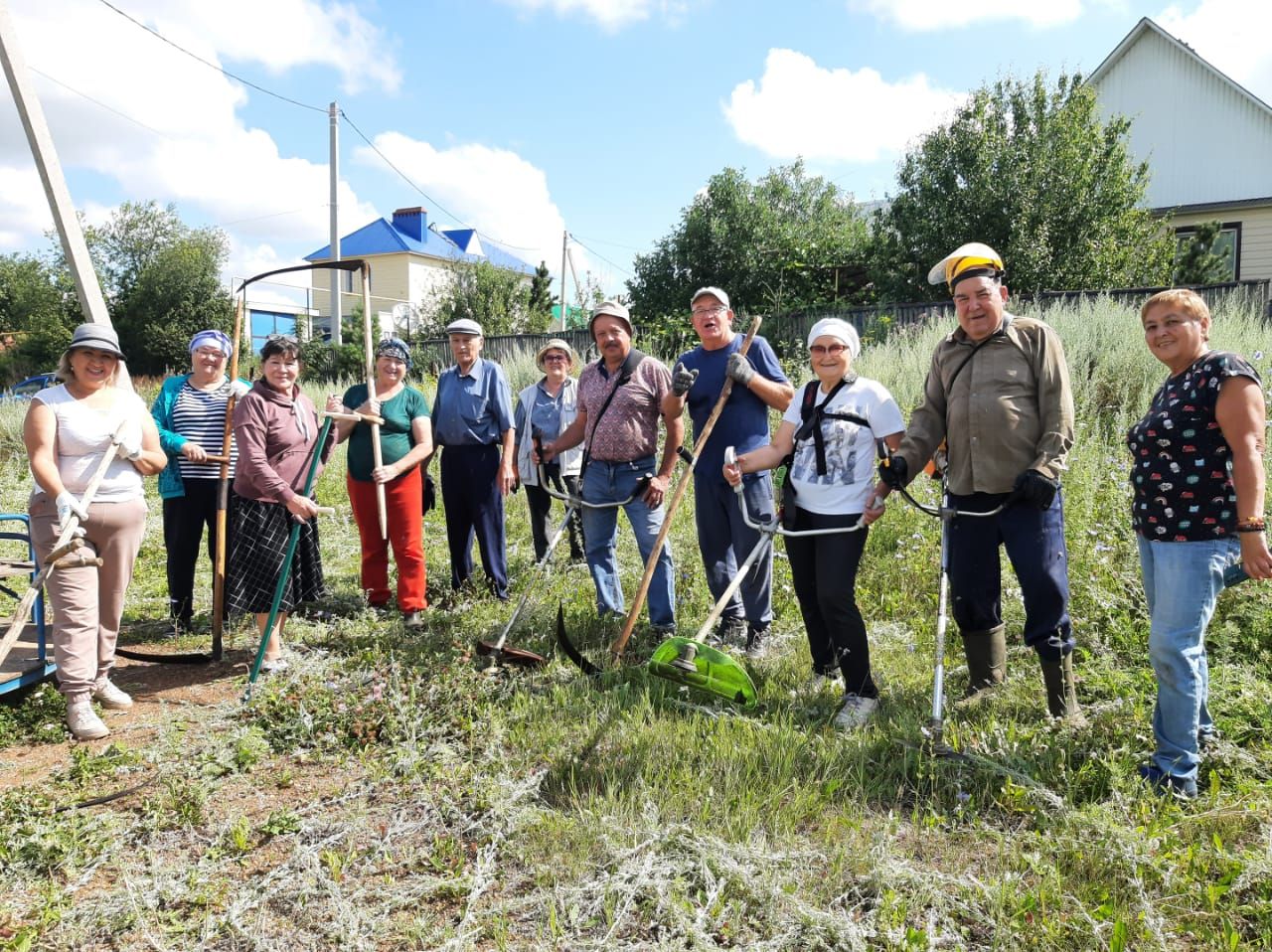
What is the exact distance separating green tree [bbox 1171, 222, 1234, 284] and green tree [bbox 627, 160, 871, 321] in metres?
5.75

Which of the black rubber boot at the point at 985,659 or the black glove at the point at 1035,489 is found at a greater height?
the black glove at the point at 1035,489

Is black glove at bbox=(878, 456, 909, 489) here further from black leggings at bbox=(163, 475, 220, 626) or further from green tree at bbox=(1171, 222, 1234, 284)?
green tree at bbox=(1171, 222, 1234, 284)

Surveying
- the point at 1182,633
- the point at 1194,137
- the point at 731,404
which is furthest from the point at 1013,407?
the point at 1194,137

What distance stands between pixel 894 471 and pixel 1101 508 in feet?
8.63

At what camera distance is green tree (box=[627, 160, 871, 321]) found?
60.2ft

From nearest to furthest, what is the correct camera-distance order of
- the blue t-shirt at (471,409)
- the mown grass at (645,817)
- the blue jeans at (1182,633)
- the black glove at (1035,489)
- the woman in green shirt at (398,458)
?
the mown grass at (645,817) → the blue jeans at (1182,633) → the black glove at (1035,489) → the woman in green shirt at (398,458) → the blue t-shirt at (471,409)

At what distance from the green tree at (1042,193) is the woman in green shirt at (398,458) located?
1301cm

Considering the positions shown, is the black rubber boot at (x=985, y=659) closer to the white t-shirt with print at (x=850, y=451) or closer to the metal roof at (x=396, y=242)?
the white t-shirt with print at (x=850, y=451)

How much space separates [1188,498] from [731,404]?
7.55ft

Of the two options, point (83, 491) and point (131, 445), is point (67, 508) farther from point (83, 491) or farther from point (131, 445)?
point (131, 445)

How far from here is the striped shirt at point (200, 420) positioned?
534cm

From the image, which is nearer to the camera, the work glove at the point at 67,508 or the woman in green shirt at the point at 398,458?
the work glove at the point at 67,508

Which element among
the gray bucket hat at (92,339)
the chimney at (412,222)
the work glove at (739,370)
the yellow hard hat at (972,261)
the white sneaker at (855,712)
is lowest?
the white sneaker at (855,712)

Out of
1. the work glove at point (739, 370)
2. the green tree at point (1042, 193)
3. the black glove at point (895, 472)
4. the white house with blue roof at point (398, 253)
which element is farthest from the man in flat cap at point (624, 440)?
the white house with blue roof at point (398, 253)
